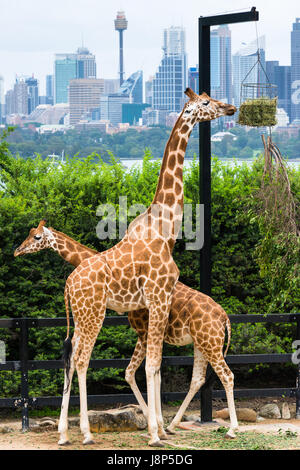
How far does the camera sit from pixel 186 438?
259 inches

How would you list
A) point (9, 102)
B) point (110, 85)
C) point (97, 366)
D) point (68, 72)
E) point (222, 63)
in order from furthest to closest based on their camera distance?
point (110, 85) → point (68, 72) → point (9, 102) → point (222, 63) → point (97, 366)

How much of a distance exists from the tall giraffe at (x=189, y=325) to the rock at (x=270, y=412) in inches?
63.9

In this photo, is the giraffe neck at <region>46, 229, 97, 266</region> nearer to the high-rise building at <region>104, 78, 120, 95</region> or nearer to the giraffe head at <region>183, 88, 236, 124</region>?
the giraffe head at <region>183, 88, 236, 124</region>

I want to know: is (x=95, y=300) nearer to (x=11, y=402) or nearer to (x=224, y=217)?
(x=11, y=402)

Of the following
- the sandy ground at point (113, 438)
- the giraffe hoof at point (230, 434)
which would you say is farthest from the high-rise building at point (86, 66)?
the giraffe hoof at point (230, 434)

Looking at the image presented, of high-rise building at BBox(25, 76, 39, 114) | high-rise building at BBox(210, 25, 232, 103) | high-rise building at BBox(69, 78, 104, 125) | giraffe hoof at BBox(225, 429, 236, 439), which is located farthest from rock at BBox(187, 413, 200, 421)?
high-rise building at BBox(25, 76, 39, 114)

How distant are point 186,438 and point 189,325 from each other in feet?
3.43

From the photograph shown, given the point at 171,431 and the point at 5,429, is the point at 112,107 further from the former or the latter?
the point at 171,431

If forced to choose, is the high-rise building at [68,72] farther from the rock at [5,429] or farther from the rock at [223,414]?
the rock at [5,429]

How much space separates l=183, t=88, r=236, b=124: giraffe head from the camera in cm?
648

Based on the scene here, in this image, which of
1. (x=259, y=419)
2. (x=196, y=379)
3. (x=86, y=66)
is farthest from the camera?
(x=86, y=66)

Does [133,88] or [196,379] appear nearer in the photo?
[196,379]

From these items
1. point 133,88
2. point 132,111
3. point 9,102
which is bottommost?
point 132,111

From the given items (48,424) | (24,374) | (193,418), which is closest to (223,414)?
(193,418)
